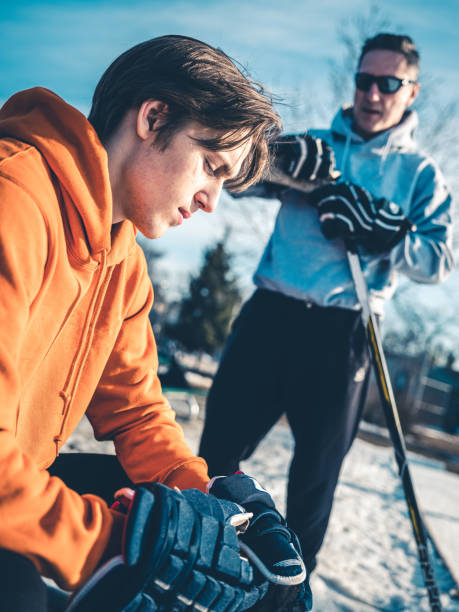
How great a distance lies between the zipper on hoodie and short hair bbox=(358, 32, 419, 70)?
1.77 m

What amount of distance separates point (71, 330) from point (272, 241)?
1257 mm

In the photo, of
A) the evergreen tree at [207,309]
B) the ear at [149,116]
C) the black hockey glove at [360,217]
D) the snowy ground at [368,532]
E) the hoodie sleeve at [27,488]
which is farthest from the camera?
the evergreen tree at [207,309]

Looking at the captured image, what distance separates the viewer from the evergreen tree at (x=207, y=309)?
21406 millimetres

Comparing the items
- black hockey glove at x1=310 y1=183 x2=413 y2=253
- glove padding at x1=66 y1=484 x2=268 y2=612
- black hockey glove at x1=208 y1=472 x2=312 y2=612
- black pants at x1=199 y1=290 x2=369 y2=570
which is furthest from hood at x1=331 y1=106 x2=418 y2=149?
glove padding at x1=66 y1=484 x2=268 y2=612

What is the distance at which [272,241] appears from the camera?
2.24m

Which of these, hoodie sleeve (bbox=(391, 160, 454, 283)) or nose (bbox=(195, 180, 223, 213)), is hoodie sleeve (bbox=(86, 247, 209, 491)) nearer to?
nose (bbox=(195, 180, 223, 213))

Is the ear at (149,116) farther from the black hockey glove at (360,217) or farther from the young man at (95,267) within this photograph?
the black hockey glove at (360,217)

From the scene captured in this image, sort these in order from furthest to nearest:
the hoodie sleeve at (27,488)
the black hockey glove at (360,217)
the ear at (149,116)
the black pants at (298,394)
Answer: the black hockey glove at (360,217), the black pants at (298,394), the ear at (149,116), the hoodie sleeve at (27,488)

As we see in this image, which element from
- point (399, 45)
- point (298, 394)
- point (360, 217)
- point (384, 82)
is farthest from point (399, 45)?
point (298, 394)

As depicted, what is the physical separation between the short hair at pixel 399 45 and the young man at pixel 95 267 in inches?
44.7

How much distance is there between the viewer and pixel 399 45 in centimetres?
217

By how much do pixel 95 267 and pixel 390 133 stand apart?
5.28ft

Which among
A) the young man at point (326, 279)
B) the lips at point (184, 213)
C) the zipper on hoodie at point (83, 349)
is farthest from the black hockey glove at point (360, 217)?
the zipper on hoodie at point (83, 349)

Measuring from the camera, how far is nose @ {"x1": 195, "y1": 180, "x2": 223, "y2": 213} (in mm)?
1277
